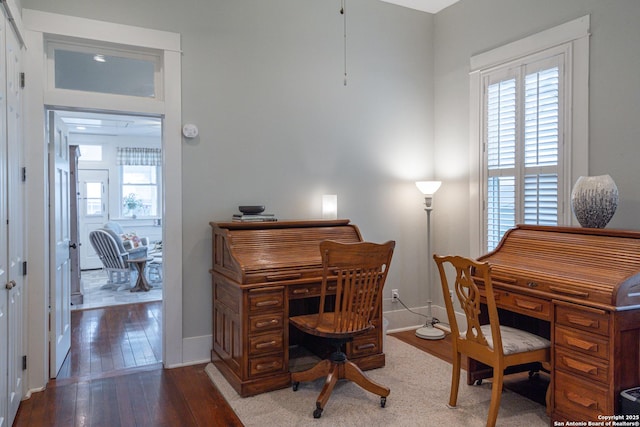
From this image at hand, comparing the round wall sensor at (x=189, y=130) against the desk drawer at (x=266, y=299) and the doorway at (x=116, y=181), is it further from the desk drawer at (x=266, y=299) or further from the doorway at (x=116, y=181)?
the doorway at (x=116, y=181)

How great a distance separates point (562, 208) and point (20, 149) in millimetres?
3822

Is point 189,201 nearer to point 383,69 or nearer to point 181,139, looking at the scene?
point 181,139

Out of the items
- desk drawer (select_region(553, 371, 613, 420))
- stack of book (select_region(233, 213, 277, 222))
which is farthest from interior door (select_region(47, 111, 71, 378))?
desk drawer (select_region(553, 371, 613, 420))

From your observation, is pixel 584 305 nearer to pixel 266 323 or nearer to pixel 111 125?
pixel 266 323

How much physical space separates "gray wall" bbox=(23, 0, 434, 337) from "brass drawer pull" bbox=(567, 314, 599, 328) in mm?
2198

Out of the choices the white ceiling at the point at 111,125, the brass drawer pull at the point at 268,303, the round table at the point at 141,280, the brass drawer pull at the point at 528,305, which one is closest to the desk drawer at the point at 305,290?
the brass drawer pull at the point at 268,303

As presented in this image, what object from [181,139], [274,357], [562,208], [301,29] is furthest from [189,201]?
[562,208]

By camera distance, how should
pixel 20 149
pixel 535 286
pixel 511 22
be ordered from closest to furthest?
pixel 535 286, pixel 20 149, pixel 511 22

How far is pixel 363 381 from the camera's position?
9.20 feet

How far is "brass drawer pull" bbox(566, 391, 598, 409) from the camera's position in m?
2.26

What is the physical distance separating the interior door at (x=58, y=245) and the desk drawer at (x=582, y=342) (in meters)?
3.37

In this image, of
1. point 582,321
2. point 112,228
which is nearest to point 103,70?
point 582,321

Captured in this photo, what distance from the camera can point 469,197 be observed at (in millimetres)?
4234

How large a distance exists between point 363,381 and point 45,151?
8.66 ft
